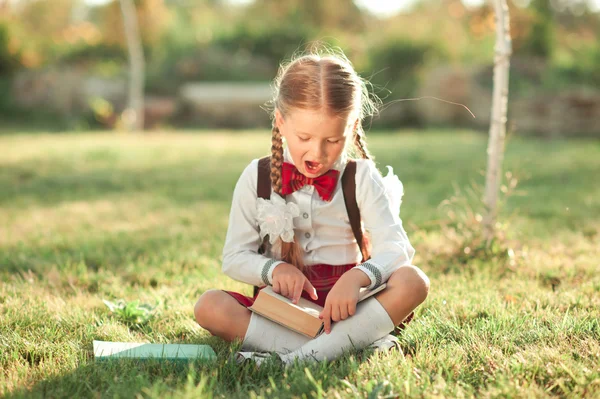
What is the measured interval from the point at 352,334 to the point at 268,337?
314mm

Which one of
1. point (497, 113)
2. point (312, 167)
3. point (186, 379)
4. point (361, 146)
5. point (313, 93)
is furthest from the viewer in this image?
point (497, 113)

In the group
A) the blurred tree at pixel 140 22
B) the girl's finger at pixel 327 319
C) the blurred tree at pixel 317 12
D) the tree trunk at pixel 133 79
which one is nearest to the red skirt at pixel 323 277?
the girl's finger at pixel 327 319

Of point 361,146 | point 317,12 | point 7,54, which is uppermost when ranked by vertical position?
point 317,12

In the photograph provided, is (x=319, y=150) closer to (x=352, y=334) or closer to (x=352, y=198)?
(x=352, y=198)

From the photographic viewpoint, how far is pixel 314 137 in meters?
2.32

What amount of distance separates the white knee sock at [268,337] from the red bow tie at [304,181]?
531 mm

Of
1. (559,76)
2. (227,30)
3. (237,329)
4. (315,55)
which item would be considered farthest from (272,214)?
(227,30)

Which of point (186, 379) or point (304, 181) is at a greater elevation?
point (304, 181)

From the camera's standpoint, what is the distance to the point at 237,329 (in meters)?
2.37

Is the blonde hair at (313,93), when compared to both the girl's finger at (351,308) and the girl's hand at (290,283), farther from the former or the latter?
the girl's finger at (351,308)

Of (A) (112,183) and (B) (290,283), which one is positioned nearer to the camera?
(B) (290,283)

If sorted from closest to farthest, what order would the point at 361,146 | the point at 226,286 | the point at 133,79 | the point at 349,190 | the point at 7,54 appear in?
the point at 349,190
the point at 361,146
the point at 226,286
the point at 133,79
the point at 7,54

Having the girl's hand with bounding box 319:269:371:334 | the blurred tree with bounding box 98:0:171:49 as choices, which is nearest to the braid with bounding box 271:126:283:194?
the girl's hand with bounding box 319:269:371:334

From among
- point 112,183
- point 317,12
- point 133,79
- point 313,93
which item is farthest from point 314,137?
point 317,12
